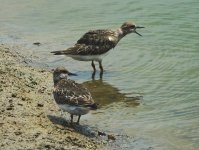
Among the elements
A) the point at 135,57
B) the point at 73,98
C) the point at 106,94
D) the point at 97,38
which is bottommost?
the point at 106,94

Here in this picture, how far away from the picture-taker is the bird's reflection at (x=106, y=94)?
12.8 meters

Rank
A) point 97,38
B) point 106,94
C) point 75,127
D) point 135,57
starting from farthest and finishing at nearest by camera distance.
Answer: point 135,57, point 97,38, point 106,94, point 75,127

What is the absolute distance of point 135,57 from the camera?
15.9 m

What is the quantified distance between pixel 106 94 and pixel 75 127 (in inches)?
111

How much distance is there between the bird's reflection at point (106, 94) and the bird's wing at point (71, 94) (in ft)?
5.07

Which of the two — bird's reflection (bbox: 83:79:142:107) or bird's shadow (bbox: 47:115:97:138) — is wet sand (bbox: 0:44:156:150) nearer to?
bird's shadow (bbox: 47:115:97:138)

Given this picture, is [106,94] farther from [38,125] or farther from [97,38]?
[38,125]

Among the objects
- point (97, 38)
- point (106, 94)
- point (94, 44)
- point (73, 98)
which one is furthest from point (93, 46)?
point (73, 98)

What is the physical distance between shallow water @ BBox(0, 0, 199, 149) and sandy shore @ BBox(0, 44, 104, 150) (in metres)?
0.96

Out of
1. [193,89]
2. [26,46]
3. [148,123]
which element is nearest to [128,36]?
[26,46]

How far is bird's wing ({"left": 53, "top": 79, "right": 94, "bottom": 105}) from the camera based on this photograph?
10.5m

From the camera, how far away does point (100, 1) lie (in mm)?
21375

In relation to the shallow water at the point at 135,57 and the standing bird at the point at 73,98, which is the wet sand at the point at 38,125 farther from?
the shallow water at the point at 135,57

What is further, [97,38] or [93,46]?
[97,38]
